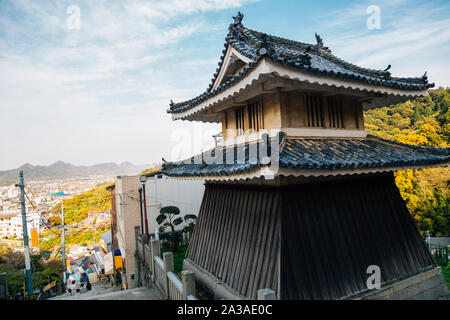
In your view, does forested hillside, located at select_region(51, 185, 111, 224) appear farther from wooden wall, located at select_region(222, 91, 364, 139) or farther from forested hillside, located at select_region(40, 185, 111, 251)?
wooden wall, located at select_region(222, 91, 364, 139)

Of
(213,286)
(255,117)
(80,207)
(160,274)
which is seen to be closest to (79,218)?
(80,207)

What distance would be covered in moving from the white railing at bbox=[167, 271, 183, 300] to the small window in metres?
4.33

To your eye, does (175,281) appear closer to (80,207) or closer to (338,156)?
(338,156)

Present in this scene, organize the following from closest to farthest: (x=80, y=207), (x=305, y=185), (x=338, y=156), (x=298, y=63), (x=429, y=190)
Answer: (x=298, y=63), (x=338, y=156), (x=305, y=185), (x=429, y=190), (x=80, y=207)

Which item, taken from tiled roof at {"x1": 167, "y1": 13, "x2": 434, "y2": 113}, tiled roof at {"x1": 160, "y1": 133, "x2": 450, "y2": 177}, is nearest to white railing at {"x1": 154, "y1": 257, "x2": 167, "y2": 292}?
tiled roof at {"x1": 160, "y1": 133, "x2": 450, "y2": 177}

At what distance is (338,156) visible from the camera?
550 cm

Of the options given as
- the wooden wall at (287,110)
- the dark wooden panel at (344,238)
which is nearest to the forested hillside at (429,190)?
the dark wooden panel at (344,238)

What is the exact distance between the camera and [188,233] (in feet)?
46.3

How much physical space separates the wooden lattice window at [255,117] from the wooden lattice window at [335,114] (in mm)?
1817

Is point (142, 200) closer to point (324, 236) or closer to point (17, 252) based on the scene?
point (324, 236)

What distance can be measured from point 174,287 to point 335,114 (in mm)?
6286

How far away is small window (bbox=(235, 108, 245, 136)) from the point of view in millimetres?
7423

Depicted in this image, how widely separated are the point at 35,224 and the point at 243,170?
4498 centimetres
